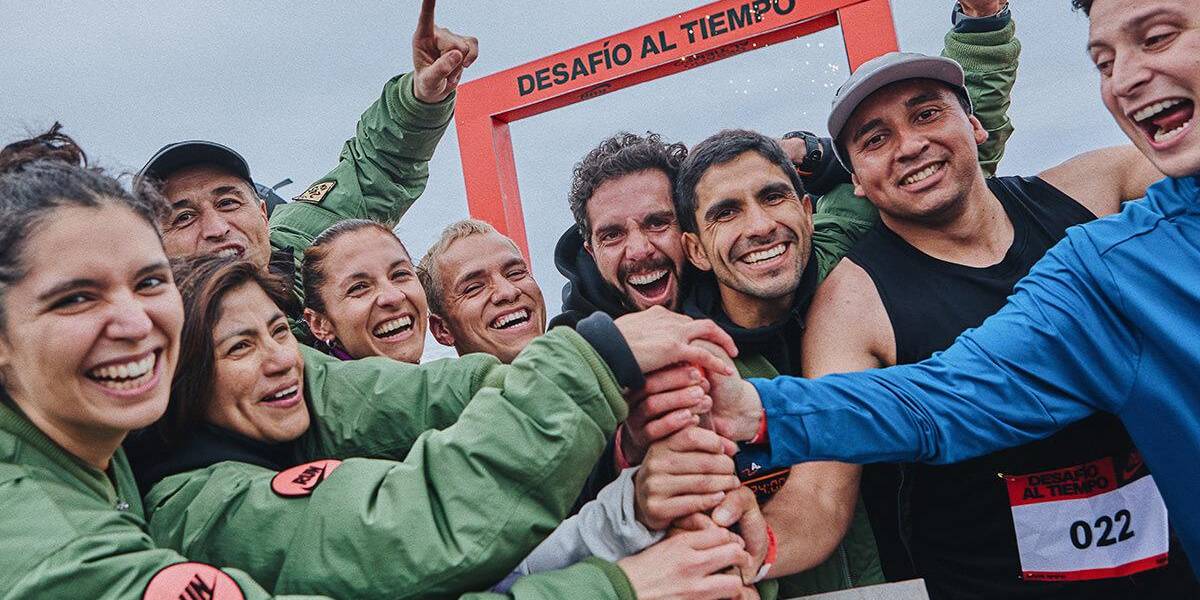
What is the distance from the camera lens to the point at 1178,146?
161 cm

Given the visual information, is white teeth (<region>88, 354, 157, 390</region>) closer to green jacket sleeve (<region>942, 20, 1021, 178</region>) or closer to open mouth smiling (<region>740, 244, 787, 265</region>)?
open mouth smiling (<region>740, 244, 787, 265</region>)

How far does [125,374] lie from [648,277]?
147 cm

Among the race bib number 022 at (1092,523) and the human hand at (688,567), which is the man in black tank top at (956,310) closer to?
the race bib number 022 at (1092,523)

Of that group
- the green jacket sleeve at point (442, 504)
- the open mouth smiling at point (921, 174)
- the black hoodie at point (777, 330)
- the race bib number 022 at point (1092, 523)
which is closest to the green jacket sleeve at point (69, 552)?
the green jacket sleeve at point (442, 504)

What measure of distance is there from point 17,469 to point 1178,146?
2.07 m

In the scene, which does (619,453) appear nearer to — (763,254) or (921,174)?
(763,254)

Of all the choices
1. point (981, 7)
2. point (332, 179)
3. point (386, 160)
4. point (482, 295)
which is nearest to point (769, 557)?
point (482, 295)

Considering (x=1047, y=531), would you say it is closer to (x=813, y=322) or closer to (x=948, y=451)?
(x=948, y=451)

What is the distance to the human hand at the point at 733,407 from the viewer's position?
1689mm

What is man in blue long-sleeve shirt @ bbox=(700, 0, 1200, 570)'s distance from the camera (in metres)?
1.61

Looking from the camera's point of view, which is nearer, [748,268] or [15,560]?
[15,560]

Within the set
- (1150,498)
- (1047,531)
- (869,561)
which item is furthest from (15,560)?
(1150,498)

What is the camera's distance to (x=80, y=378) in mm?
1304

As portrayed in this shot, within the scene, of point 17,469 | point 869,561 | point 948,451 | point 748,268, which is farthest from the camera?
point 748,268
